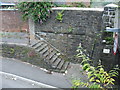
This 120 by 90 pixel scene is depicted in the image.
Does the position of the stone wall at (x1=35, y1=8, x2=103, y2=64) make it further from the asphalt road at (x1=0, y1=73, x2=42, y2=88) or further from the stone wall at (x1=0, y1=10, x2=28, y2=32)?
the asphalt road at (x1=0, y1=73, x2=42, y2=88)

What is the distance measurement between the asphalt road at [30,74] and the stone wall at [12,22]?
234 centimetres

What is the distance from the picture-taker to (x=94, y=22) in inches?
364

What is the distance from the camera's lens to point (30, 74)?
769 cm

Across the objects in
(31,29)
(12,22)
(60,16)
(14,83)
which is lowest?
(14,83)

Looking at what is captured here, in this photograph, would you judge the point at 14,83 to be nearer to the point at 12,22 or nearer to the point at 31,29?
the point at 31,29

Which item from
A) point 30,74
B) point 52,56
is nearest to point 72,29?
point 52,56

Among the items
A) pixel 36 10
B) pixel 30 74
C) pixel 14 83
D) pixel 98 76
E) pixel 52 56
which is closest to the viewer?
pixel 98 76

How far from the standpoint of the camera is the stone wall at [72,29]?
30.3 ft

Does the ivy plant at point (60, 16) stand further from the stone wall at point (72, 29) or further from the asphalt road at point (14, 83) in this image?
the asphalt road at point (14, 83)

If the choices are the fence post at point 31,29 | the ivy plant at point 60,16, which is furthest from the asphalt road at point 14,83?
the ivy plant at point 60,16

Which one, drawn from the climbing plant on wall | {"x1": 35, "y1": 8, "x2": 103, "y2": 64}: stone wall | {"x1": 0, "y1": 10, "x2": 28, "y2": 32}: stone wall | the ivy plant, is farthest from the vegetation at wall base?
{"x1": 0, "y1": 10, "x2": 28, "y2": 32}: stone wall

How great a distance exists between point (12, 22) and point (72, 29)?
3.85 m

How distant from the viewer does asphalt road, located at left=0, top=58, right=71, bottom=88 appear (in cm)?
714

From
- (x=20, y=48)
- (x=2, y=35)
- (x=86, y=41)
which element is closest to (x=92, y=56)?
(x=86, y=41)
